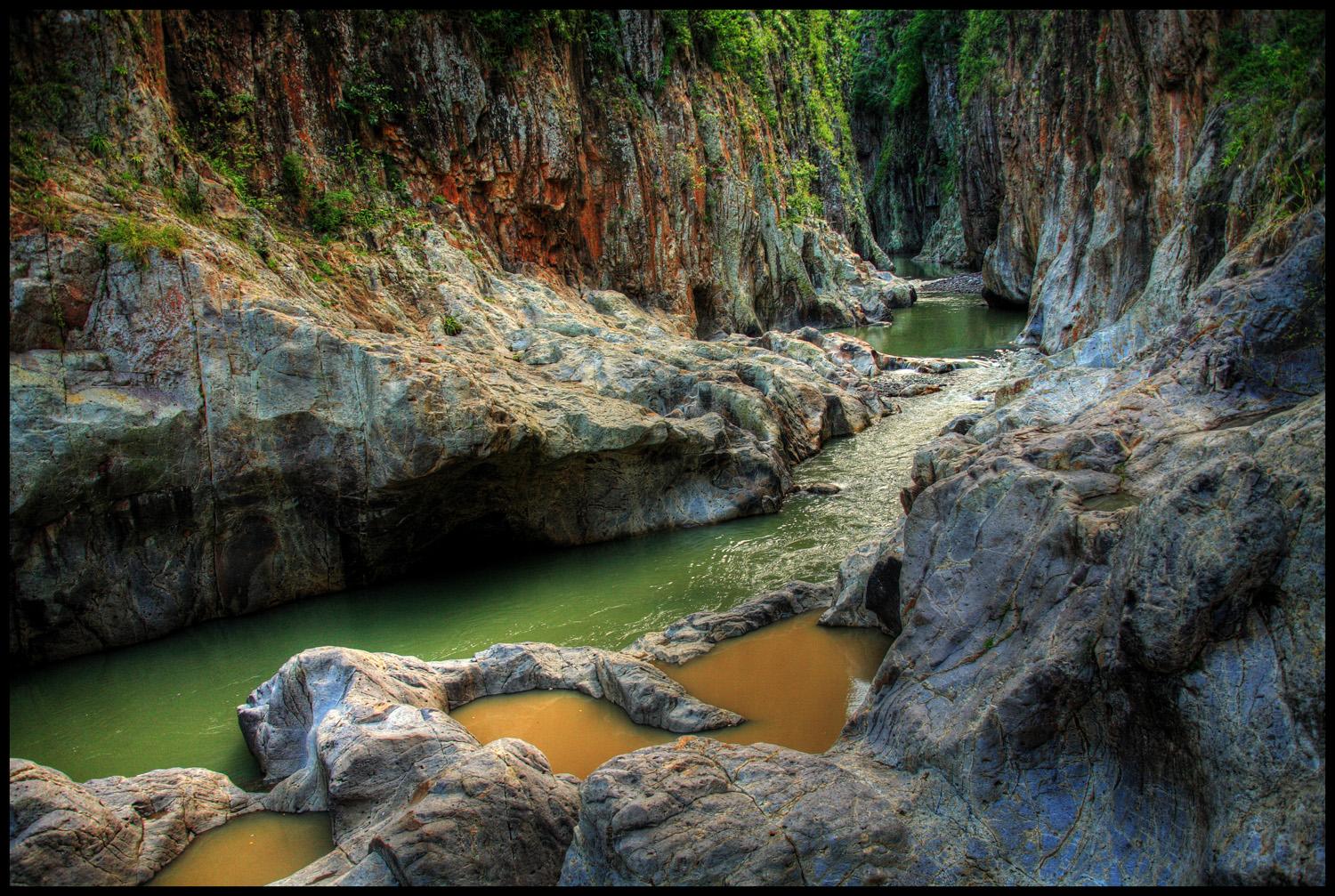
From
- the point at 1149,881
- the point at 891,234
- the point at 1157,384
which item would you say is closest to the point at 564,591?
the point at 1157,384

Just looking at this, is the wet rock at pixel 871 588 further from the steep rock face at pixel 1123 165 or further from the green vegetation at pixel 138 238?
the green vegetation at pixel 138 238

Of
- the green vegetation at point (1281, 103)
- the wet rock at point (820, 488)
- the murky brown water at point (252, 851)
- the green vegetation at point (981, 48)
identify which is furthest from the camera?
the green vegetation at point (981, 48)

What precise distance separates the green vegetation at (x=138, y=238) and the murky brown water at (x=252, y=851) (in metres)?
7.16

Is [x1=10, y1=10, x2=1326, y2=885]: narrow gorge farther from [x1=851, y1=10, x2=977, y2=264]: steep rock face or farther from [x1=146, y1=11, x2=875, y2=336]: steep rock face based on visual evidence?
[x1=851, y1=10, x2=977, y2=264]: steep rock face

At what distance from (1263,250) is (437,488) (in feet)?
32.0

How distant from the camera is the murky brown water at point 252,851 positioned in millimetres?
5301

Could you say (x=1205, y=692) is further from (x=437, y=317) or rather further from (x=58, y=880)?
(x=437, y=317)

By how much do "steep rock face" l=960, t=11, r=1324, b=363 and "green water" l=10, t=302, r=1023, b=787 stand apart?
5.31m

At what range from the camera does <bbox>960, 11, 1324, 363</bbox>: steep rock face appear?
410 inches

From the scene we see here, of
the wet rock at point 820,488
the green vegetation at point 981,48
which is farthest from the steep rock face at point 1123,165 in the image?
the wet rock at point 820,488

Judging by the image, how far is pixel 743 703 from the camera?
23.5ft

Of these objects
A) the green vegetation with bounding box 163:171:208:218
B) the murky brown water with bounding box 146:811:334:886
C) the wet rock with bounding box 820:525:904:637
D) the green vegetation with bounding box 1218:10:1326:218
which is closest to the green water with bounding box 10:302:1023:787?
the murky brown water with bounding box 146:811:334:886

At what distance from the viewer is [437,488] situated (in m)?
11.2

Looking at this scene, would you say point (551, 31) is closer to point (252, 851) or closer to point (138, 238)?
point (138, 238)
